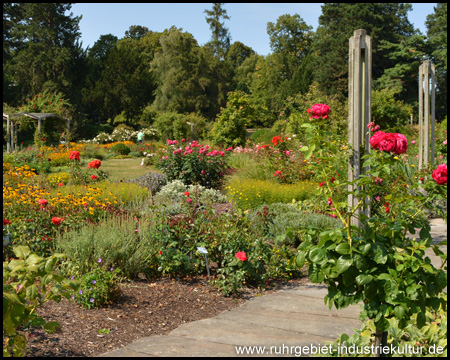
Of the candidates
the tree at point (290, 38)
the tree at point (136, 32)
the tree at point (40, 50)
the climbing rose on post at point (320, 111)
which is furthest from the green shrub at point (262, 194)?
the tree at point (136, 32)

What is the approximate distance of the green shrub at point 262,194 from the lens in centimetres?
718

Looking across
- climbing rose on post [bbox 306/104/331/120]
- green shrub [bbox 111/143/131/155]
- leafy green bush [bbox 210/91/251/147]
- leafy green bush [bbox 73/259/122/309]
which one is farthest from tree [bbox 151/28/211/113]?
climbing rose on post [bbox 306/104/331/120]

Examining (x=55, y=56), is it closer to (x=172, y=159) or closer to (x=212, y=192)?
(x=172, y=159)

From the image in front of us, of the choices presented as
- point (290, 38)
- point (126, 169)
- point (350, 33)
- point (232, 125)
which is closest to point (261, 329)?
point (126, 169)

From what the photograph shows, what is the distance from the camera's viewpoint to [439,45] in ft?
90.1

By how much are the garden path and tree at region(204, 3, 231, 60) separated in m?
33.7

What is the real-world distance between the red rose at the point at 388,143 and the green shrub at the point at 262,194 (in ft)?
14.9

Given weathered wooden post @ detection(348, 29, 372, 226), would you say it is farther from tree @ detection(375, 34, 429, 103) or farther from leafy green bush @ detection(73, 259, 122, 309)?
tree @ detection(375, 34, 429, 103)

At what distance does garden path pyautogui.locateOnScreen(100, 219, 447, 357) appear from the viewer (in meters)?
2.65

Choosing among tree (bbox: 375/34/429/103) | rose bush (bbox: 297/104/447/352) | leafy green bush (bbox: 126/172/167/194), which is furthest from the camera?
tree (bbox: 375/34/429/103)

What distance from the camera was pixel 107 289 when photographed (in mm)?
3527

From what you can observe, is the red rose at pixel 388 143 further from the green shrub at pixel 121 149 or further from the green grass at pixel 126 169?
the green shrub at pixel 121 149

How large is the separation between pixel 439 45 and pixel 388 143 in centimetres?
2877

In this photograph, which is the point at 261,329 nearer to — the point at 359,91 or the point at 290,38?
the point at 359,91
